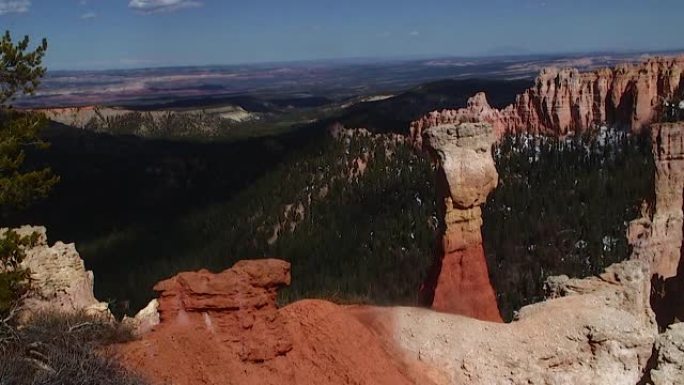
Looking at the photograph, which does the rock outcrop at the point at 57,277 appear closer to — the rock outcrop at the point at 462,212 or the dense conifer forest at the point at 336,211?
the rock outcrop at the point at 462,212

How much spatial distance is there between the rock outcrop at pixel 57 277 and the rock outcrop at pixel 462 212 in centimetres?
973

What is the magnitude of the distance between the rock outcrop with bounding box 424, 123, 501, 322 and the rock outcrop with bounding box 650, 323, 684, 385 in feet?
24.6

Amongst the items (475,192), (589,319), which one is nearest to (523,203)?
(475,192)

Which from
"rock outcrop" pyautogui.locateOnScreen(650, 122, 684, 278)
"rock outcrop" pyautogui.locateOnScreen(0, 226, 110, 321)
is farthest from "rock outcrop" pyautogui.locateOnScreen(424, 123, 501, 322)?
"rock outcrop" pyautogui.locateOnScreen(650, 122, 684, 278)

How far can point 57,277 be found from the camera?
1978cm

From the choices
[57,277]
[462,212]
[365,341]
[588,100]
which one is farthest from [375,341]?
[588,100]

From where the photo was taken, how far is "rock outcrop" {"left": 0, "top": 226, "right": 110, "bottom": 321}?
744 inches

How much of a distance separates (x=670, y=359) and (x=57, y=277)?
15.4 meters

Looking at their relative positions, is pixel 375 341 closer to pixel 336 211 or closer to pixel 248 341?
pixel 248 341

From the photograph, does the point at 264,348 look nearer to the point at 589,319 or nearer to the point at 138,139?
the point at 589,319

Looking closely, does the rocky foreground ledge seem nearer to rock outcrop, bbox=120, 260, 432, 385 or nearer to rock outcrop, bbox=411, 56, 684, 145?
rock outcrop, bbox=120, 260, 432, 385

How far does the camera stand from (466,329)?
15.9 metres

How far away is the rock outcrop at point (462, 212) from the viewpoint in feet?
68.1

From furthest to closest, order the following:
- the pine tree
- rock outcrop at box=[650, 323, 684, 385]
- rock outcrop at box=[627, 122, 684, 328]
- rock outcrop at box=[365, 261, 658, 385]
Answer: rock outcrop at box=[627, 122, 684, 328]
the pine tree
rock outcrop at box=[365, 261, 658, 385]
rock outcrop at box=[650, 323, 684, 385]
